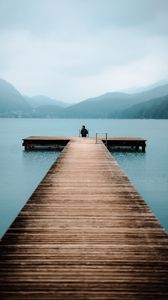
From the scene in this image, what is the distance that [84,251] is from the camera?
19.5 feet

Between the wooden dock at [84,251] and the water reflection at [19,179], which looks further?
the water reflection at [19,179]

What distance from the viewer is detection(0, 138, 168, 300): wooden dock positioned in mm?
4699

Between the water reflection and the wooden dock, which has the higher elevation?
the wooden dock

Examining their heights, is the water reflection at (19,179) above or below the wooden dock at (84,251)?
below

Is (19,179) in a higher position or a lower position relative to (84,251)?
lower

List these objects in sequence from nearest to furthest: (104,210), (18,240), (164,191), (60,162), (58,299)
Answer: (58,299)
(18,240)
(104,210)
(60,162)
(164,191)

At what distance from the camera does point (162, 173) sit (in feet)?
98.9

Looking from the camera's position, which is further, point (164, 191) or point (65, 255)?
point (164, 191)

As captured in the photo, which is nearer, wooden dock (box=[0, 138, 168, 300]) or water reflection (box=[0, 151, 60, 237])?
wooden dock (box=[0, 138, 168, 300])

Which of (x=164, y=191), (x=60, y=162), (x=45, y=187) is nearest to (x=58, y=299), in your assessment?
(x=45, y=187)

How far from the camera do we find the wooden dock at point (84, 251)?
15.4ft

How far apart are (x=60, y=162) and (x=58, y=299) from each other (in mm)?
13736

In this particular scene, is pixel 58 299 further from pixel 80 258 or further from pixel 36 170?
pixel 36 170

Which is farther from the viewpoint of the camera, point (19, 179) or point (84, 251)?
point (19, 179)
